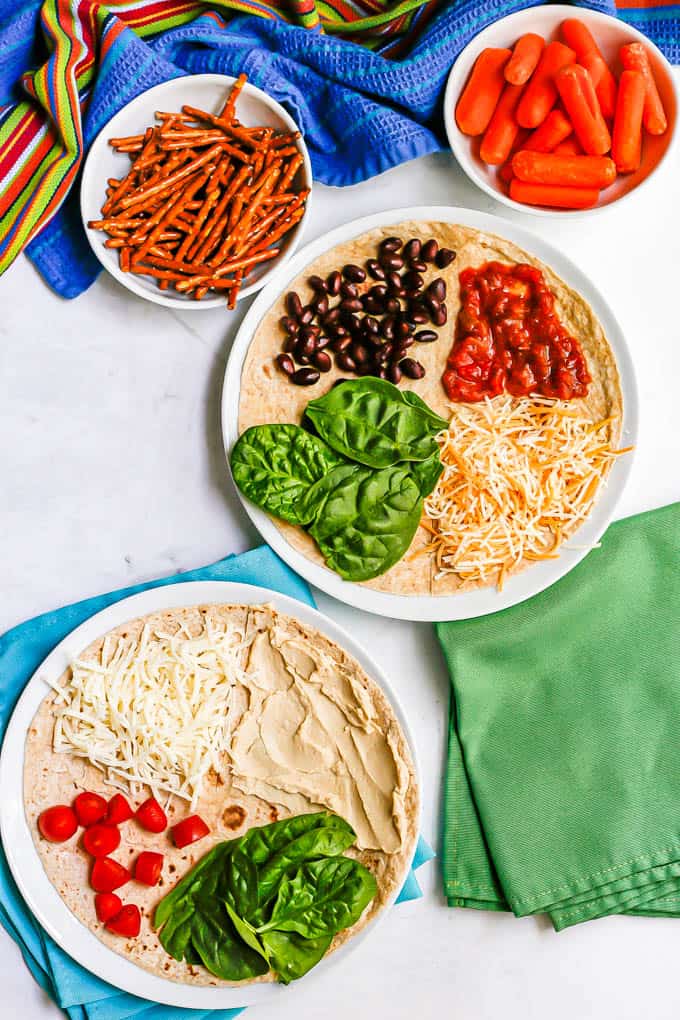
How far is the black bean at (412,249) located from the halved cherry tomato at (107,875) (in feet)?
6.98

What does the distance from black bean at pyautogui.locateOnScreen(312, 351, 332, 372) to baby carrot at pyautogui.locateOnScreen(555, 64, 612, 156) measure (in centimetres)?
107

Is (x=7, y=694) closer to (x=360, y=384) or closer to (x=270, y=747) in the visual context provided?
(x=270, y=747)

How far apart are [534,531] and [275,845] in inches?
49.5

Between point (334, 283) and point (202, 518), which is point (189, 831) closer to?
point (202, 518)

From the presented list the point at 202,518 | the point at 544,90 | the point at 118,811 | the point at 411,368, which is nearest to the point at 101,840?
the point at 118,811

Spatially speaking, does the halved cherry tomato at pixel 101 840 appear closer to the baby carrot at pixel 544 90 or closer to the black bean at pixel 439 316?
the black bean at pixel 439 316

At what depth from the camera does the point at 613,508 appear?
3.14 metres

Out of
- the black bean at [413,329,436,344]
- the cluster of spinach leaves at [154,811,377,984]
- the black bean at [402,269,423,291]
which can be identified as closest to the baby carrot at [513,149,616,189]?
the black bean at [402,269,423,291]

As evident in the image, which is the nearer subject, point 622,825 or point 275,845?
point 275,845

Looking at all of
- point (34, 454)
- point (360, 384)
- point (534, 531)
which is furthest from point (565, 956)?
A: point (34, 454)

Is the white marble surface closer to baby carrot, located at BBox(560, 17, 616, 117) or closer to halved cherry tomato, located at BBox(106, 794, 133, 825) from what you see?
baby carrot, located at BBox(560, 17, 616, 117)

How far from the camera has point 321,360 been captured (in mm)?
3129

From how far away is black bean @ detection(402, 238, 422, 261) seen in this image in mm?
3186

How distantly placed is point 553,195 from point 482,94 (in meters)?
0.40
